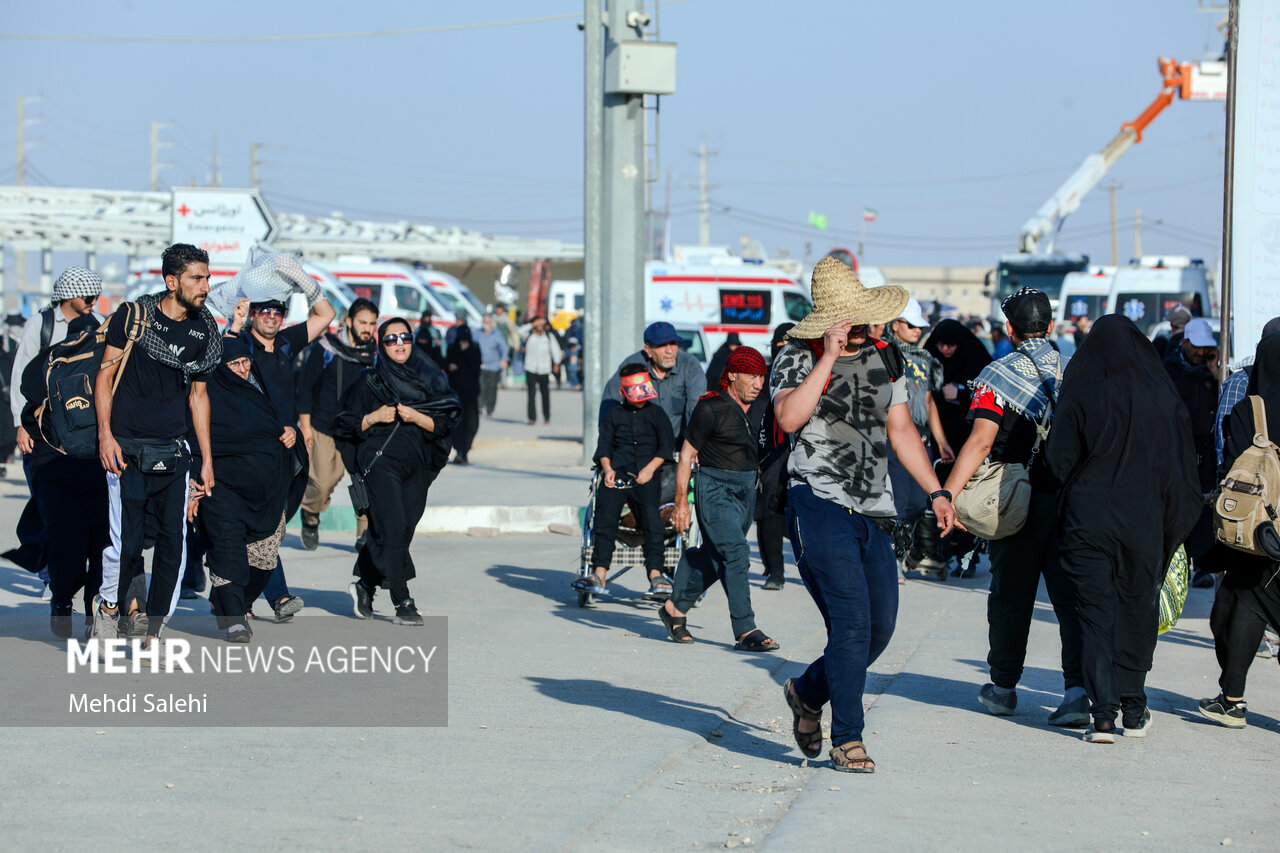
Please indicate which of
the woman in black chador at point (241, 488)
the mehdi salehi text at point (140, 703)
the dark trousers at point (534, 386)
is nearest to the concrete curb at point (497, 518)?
the woman in black chador at point (241, 488)

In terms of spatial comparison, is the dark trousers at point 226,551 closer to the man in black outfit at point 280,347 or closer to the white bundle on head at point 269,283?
the man in black outfit at point 280,347

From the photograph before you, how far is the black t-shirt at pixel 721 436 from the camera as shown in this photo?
8.21m

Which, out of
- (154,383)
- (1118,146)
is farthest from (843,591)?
(1118,146)

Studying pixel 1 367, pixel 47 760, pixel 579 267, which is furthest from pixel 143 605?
pixel 579 267

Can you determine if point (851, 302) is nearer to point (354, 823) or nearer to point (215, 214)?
point (354, 823)

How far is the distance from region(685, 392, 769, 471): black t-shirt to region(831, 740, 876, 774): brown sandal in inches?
120

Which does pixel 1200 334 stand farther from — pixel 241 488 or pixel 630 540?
pixel 241 488

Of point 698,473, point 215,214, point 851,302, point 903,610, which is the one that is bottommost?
point 903,610

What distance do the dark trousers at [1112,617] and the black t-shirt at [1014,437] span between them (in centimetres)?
38

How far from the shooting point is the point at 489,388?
27016mm

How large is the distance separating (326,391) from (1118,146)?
42.8 m

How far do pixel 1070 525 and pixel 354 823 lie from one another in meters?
3.04

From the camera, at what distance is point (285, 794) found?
15.8 ft

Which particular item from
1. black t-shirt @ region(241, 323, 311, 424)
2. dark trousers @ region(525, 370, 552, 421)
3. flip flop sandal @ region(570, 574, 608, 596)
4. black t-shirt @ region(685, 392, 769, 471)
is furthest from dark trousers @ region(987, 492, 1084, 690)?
dark trousers @ region(525, 370, 552, 421)
